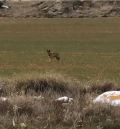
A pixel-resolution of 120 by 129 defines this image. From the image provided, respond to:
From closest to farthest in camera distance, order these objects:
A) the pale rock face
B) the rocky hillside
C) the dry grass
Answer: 1. the dry grass
2. the pale rock face
3. the rocky hillside

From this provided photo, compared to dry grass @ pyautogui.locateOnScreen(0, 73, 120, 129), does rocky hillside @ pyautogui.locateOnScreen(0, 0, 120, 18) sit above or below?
above

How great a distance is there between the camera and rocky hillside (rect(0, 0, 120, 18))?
9173 cm

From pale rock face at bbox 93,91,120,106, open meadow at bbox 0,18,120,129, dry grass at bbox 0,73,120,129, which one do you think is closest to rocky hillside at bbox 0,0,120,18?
open meadow at bbox 0,18,120,129

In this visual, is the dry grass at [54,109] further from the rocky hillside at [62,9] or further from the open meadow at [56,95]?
the rocky hillside at [62,9]

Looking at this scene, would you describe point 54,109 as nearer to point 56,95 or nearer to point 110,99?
point 110,99

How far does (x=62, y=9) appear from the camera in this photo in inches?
3893

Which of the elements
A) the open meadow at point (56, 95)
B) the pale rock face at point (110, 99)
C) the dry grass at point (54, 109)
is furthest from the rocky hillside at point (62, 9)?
the pale rock face at point (110, 99)

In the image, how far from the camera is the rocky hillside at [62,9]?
301ft

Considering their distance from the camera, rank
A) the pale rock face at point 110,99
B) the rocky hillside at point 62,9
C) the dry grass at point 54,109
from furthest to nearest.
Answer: the rocky hillside at point 62,9, the pale rock face at point 110,99, the dry grass at point 54,109

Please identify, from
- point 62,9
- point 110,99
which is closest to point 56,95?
point 110,99

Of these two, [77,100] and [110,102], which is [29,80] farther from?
[110,102]

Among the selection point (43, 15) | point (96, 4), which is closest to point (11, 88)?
point (43, 15)

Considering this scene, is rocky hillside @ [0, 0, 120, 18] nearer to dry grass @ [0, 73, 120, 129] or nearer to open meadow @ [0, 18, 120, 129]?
open meadow @ [0, 18, 120, 129]

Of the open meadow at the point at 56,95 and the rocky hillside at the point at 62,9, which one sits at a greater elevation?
the rocky hillside at the point at 62,9
